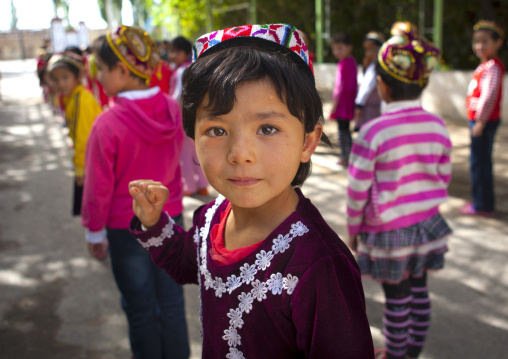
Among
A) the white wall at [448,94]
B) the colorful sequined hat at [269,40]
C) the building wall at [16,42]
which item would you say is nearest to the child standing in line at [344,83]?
the white wall at [448,94]

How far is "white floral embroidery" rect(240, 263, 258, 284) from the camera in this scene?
3.94 ft

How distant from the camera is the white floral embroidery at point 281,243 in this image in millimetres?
1180

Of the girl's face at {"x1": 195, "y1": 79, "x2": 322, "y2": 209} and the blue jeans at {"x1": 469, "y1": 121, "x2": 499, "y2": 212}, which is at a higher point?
the girl's face at {"x1": 195, "y1": 79, "x2": 322, "y2": 209}

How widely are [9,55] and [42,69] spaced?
238ft

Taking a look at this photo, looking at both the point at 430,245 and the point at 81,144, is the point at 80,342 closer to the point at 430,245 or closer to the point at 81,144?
the point at 81,144

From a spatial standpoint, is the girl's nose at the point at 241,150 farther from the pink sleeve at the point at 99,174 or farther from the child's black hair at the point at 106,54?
the child's black hair at the point at 106,54

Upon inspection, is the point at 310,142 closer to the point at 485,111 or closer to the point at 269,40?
the point at 269,40

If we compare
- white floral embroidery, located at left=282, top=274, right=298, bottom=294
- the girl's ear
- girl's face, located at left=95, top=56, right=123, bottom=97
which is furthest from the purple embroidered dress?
girl's face, located at left=95, top=56, right=123, bottom=97

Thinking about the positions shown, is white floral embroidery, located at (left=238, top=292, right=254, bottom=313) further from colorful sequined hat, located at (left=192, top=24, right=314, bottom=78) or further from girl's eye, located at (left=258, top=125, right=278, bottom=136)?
colorful sequined hat, located at (left=192, top=24, right=314, bottom=78)

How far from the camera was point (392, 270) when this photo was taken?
7.95ft

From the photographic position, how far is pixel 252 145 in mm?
1111

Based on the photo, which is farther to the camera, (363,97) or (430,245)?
(363,97)

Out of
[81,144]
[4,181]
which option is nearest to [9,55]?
[4,181]

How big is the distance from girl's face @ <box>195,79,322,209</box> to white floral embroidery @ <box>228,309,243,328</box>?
0.94ft
